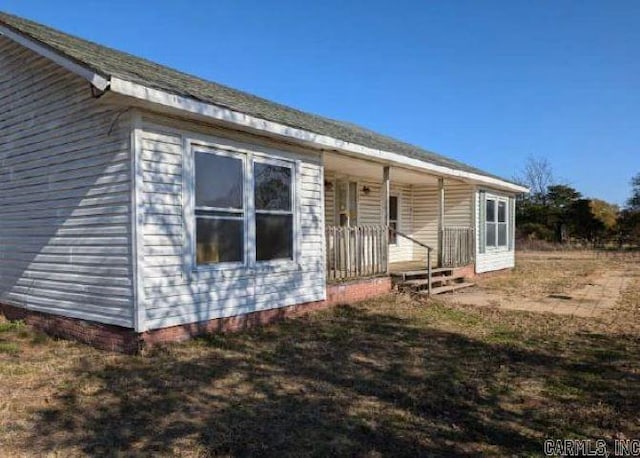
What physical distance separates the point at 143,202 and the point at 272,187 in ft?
7.80

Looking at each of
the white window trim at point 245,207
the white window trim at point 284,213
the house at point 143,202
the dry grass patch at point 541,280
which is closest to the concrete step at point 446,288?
the dry grass patch at point 541,280

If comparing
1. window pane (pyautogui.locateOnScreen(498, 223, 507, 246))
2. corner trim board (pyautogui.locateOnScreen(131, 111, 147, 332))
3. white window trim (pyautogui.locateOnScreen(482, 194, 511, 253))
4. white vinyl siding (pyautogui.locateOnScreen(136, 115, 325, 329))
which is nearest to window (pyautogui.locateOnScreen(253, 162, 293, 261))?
white vinyl siding (pyautogui.locateOnScreen(136, 115, 325, 329))

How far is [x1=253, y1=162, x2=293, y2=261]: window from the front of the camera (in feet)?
24.6

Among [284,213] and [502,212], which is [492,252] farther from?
[284,213]

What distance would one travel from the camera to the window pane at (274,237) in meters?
7.53

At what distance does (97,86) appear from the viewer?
5.25m

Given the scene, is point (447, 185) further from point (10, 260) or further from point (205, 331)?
point (10, 260)

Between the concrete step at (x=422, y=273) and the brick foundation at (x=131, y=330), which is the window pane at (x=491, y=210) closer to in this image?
the concrete step at (x=422, y=273)

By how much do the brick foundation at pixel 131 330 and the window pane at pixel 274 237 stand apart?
87 cm

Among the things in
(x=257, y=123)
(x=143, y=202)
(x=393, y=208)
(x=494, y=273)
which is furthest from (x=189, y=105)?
(x=494, y=273)

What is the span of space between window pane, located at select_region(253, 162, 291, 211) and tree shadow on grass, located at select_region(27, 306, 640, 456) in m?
2.10

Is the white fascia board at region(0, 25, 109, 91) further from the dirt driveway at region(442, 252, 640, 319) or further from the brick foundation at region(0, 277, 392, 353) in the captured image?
the dirt driveway at region(442, 252, 640, 319)

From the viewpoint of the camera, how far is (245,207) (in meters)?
7.20

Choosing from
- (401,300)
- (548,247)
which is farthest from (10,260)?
(548,247)
